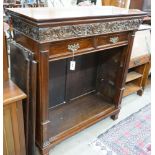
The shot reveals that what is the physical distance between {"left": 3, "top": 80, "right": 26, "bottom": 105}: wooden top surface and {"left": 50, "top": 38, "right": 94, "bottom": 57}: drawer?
30 cm

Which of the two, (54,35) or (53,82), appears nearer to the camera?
(54,35)

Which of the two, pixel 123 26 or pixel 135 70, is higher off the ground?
pixel 123 26

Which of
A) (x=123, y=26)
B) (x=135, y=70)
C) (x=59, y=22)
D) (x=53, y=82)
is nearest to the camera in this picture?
(x=59, y=22)

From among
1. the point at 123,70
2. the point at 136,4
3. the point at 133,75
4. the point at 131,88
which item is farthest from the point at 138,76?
the point at 136,4

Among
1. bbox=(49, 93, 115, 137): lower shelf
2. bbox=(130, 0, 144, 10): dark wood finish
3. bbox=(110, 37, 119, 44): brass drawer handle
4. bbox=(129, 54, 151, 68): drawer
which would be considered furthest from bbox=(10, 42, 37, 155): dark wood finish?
bbox=(130, 0, 144, 10): dark wood finish

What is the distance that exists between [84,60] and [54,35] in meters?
A: 0.89

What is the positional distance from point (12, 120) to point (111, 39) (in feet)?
3.13

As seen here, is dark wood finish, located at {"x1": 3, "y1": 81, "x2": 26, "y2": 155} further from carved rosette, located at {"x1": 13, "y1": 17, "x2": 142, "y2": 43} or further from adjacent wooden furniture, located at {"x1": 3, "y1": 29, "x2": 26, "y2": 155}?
carved rosette, located at {"x1": 13, "y1": 17, "x2": 142, "y2": 43}

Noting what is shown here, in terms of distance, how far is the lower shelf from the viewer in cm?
166

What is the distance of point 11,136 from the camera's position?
1.20m

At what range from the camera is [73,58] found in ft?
5.80

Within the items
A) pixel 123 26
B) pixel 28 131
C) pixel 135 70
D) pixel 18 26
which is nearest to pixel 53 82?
pixel 28 131

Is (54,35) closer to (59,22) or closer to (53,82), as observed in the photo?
(59,22)

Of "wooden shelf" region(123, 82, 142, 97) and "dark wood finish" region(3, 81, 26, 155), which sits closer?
"dark wood finish" region(3, 81, 26, 155)
